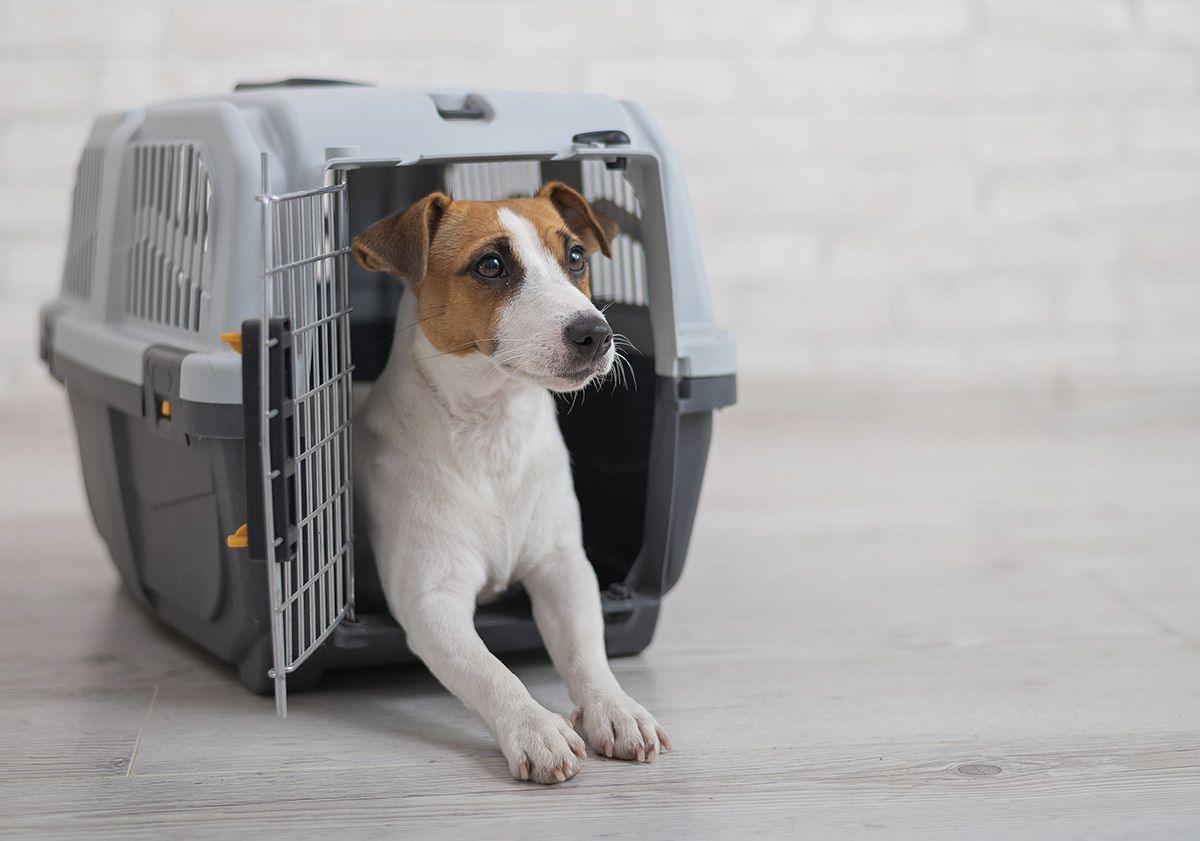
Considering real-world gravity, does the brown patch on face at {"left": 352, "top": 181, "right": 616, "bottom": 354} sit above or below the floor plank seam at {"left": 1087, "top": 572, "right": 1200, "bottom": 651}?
above

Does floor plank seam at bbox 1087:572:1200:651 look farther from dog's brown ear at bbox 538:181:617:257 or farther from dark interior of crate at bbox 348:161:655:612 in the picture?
dog's brown ear at bbox 538:181:617:257

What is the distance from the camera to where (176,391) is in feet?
5.76

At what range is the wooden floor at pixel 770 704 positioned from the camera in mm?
1537

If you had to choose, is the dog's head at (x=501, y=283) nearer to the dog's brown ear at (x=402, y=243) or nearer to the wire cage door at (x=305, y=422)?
the dog's brown ear at (x=402, y=243)

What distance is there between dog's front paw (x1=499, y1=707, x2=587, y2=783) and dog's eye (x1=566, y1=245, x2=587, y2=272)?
631 millimetres

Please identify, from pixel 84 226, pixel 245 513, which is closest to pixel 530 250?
pixel 245 513

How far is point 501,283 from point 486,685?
1.74 ft

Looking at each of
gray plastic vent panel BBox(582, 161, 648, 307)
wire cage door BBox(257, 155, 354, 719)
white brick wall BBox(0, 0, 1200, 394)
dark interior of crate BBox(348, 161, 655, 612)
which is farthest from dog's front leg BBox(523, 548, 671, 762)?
white brick wall BBox(0, 0, 1200, 394)

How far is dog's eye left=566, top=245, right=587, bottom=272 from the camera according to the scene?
1935 millimetres

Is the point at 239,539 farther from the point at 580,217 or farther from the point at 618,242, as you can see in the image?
the point at 618,242

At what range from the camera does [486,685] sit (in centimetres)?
170

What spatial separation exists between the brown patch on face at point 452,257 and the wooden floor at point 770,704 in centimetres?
52

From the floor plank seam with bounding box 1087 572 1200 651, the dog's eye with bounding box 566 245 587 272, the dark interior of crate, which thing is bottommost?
the floor plank seam with bounding box 1087 572 1200 651

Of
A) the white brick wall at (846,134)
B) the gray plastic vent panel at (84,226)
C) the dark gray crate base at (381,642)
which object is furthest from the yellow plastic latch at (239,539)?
the white brick wall at (846,134)
